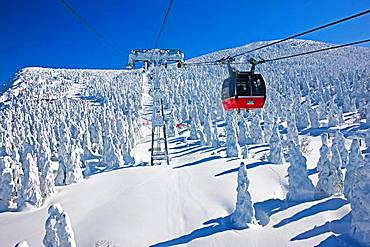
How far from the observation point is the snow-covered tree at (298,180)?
28531 mm

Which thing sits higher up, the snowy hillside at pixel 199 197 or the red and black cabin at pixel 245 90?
the red and black cabin at pixel 245 90

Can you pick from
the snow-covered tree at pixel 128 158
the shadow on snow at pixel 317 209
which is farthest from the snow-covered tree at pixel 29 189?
the shadow on snow at pixel 317 209

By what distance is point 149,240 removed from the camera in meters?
24.3

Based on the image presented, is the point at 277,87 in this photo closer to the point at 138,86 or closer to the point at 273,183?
the point at 138,86

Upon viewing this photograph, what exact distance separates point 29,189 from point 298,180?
27489 millimetres

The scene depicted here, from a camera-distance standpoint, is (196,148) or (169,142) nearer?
(196,148)

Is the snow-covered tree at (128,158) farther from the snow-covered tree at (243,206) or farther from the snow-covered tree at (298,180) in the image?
the snow-covered tree at (243,206)

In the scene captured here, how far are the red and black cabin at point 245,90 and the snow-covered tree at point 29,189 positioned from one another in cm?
2901

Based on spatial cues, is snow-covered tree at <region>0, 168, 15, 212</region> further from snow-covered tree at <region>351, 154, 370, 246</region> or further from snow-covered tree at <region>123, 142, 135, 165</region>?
snow-covered tree at <region>351, 154, 370, 246</region>

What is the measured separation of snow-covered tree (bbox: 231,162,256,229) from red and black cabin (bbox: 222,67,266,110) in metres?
13.0

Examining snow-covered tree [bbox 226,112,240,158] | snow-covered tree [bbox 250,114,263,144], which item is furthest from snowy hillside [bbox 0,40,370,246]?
snow-covered tree [bbox 250,114,263,144]

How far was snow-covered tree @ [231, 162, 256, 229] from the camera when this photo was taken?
81.3 feet

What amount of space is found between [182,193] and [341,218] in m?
16.1

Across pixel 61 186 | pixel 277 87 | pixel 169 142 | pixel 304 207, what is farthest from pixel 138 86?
pixel 304 207
